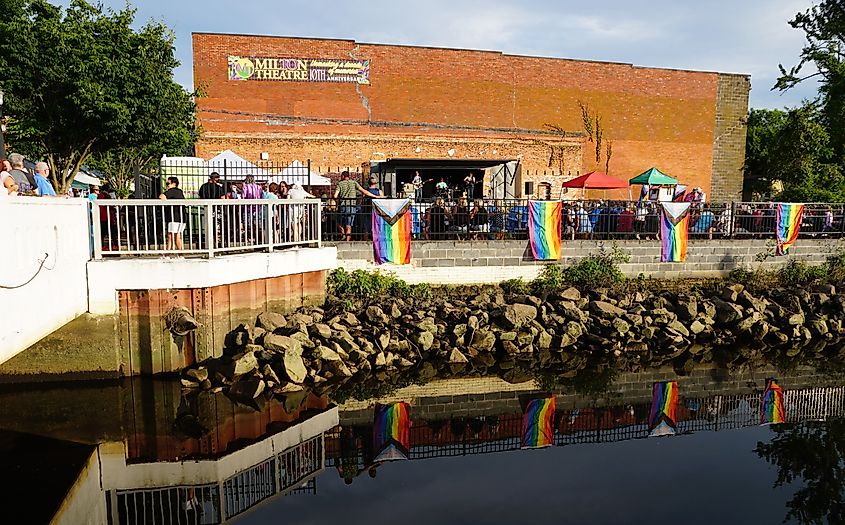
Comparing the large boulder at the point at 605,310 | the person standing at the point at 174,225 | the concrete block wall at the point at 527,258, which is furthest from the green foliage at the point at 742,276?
the person standing at the point at 174,225

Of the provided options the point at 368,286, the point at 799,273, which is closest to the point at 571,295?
the point at 368,286

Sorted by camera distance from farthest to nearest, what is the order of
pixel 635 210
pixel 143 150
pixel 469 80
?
pixel 469 80, pixel 143 150, pixel 635 210

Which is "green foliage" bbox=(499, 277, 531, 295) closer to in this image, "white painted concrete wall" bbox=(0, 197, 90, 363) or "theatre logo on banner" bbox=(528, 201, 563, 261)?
"theatre logo on banner" bbox=(528, 201, 563, 261)

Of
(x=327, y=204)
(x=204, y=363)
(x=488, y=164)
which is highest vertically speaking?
(x=488, y=164)

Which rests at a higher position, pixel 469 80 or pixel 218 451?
pixel 469 80

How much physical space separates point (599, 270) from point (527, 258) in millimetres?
2000

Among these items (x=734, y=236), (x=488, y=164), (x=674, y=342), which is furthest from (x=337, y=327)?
(x=488, y=164)

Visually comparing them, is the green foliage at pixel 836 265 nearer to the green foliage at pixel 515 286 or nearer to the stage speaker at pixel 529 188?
the green foliage at pixel 515 286

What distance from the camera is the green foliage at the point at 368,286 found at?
45.4 ft

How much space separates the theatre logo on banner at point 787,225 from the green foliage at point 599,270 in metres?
4.96

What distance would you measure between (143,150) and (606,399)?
1907 centimetres

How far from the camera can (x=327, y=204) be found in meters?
→ 14.5

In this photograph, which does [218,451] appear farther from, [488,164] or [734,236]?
[488,164]

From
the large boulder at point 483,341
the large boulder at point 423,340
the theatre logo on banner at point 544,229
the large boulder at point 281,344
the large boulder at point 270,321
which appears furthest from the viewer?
the theatre logo on banner at point 544,229
